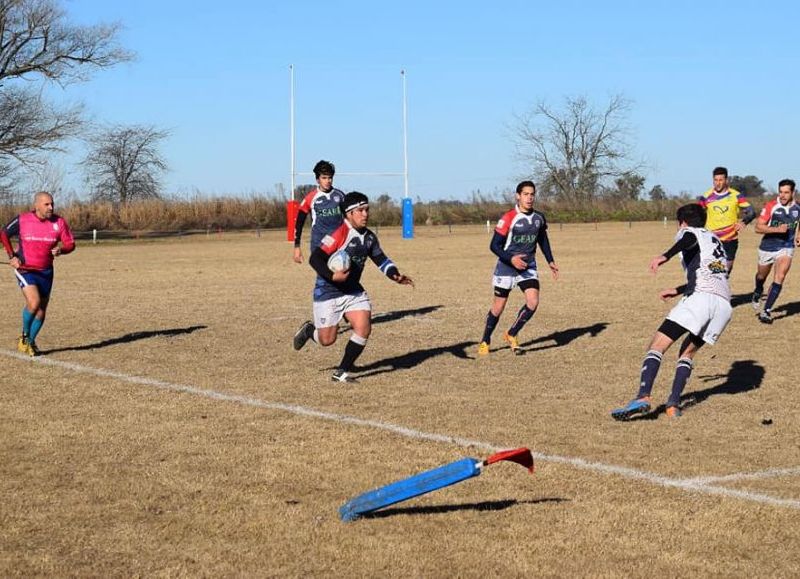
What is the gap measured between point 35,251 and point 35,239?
140 mm

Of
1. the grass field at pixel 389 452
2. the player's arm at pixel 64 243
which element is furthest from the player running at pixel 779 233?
the player's arm at pixel 64 243

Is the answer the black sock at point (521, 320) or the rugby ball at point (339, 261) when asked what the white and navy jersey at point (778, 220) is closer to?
the black sock at point (521, 320)

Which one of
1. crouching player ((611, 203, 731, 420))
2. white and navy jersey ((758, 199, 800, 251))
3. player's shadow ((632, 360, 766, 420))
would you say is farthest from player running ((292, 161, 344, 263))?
white and navy jersey ((758, 199, 800, 251))

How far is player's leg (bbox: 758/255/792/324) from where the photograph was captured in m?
16.1

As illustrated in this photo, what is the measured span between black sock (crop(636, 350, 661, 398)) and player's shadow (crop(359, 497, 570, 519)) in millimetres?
2536

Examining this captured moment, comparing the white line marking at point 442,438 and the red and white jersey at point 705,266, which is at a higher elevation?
the red and white jersey at point 705,266

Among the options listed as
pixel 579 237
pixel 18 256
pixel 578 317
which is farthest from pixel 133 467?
pixel 579 237

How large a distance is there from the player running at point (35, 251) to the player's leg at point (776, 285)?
9445 millimetres

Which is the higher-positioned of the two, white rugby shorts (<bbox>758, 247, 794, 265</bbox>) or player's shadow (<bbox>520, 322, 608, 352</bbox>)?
white rugby shorts (<bbox>758, 247, 794, 265</bbox>)

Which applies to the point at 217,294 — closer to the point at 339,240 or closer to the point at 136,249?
the point at 339,240

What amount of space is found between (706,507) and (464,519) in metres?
1.37

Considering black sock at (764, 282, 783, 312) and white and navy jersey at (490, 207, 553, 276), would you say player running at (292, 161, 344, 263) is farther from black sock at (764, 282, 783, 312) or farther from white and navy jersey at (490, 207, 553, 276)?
black sock at (764, 282, 783, 312)

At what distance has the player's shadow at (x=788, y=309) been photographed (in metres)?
17.1

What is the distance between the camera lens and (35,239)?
42.8 feet
